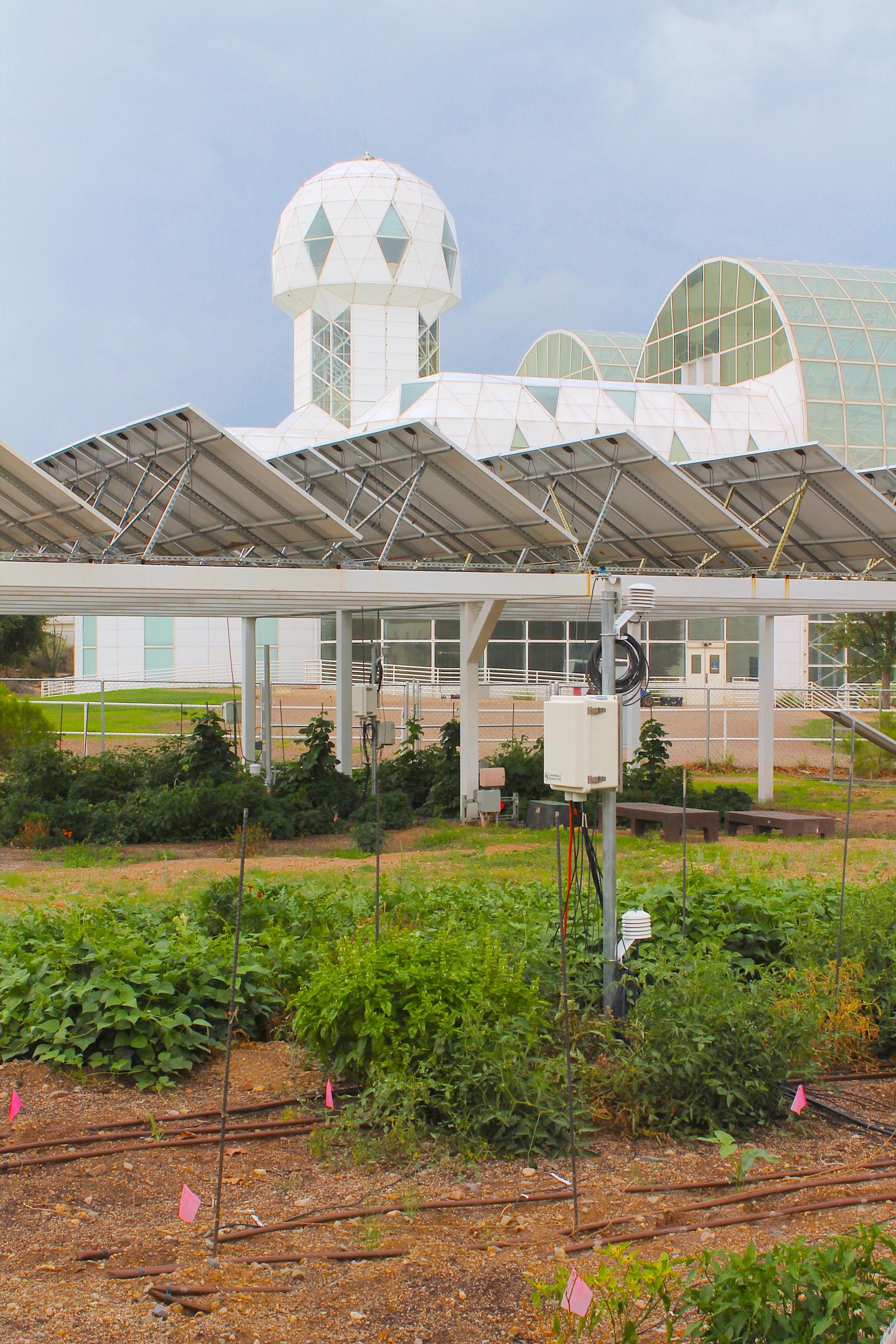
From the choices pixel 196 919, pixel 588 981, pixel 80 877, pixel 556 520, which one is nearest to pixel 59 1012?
pixel 196 919

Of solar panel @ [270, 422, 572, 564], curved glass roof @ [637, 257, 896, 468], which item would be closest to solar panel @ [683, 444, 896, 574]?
solar panel @ [270, 422, 572, 564]

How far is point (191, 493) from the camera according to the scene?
54.8ft

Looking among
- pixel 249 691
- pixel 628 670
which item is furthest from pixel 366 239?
pixel 628 670

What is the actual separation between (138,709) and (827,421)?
24015 millimetres

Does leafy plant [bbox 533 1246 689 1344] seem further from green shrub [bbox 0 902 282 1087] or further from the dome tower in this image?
the dome tower

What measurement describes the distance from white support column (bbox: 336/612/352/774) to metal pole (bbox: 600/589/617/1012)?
534 inches

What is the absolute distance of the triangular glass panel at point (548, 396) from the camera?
41.0 m

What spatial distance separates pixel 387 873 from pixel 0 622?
27.2 meters

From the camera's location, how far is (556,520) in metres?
20.1

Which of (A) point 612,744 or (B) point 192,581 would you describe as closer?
(A) point 612,744

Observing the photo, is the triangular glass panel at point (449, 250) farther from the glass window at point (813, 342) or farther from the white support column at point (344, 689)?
the white support column at point (344, 689)

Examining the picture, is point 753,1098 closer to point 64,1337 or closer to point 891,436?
point 64,1337

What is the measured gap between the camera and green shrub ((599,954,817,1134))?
5.89 meters

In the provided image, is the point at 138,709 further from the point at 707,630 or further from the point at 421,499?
the point at 421,499
